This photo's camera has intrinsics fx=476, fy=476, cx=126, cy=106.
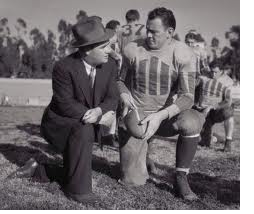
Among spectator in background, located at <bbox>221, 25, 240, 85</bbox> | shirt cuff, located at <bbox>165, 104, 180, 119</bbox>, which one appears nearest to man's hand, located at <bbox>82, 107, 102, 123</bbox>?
shirt cuff, located at <bbox>165, 104, 180, 119</bbox>

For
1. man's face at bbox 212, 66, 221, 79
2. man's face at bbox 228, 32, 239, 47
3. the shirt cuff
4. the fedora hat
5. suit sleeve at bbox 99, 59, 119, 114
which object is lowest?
the shirt cuff

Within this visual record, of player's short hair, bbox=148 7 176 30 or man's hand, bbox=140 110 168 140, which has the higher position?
player's short hair, bbox=148 7 176 30

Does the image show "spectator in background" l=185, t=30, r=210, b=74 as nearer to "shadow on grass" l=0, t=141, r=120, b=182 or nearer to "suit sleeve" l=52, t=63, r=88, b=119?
"shadow on grass" l=0, t=141, r=120, b=182

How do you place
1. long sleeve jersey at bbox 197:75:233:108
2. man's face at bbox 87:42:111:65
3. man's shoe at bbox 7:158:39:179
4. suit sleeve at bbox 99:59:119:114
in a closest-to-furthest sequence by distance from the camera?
man's face at bbox 87:42:111:65
suit sleeve at bbox 99:59:119:114
man's shoe at bbox 7:158:39:179
long sleeve jersey at bbox 197:75:233:108

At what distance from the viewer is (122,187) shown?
4625 millimetres

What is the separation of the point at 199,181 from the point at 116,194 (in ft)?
3.44

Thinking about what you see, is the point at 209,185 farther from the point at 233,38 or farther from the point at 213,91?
the point at 213,91

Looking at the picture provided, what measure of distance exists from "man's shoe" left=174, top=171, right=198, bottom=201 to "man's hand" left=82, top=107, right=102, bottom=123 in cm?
92

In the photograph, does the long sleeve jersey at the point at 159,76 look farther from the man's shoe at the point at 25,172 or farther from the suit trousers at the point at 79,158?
the man's shoe at the point at 25,172

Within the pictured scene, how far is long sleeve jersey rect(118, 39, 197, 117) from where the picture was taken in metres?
4.59

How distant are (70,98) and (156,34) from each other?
108cm

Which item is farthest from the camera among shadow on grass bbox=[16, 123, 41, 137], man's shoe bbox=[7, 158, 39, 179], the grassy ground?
shadow on grass bbox=[16, 123, 41, 137]

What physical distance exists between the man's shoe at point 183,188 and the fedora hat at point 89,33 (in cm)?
143
